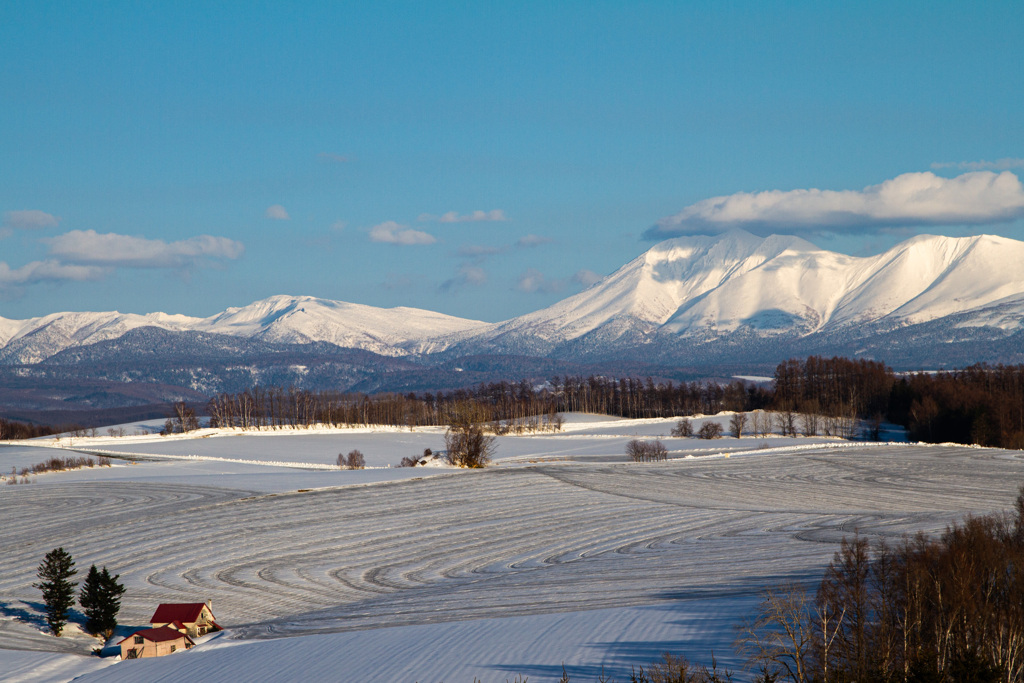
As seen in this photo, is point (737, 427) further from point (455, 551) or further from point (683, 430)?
point (455, 551)

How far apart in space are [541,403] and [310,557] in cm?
14381

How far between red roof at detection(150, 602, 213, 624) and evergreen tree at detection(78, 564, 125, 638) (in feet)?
4.40

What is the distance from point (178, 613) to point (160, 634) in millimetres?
1558

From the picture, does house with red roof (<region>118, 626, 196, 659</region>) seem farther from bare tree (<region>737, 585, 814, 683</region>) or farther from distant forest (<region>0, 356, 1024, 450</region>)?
distant forest (<region>0, 356, 1024, 450</region>)

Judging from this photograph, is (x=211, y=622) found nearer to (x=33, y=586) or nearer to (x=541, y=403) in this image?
(x=33, y=586)

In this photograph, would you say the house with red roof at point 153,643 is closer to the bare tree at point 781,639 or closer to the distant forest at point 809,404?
the bare tree at point 781,639

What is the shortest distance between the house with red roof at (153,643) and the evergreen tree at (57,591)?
12.0 feet

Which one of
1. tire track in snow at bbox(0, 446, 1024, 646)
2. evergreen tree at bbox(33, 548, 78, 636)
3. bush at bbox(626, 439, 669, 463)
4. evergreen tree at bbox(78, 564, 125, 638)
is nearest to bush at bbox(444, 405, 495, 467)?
tire track in snow at bbox(0, 446, 1024, 646)

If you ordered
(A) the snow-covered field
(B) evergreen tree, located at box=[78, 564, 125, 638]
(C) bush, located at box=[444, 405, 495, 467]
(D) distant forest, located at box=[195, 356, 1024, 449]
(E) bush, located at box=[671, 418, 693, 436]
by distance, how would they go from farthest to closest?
(E) bush, located at box=[671, 418, 693, 436] < (D) distant forest, located at box=[195, 356, 1024, 449] < (C) bush, located at box=[444, 405, 495, 467] < (B) evergreen tree, located at box=[78, 564, 125, 638] < (A) the snow-covered field

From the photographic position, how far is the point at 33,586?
33.6 metres

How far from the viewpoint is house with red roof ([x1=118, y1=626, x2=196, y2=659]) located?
91.6 ft

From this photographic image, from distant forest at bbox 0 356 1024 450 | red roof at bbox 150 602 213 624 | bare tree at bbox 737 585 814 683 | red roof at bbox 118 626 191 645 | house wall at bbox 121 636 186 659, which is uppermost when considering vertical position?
distant forest at bbox 0 356 1024 450

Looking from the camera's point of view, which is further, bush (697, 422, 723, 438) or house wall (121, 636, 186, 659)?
bush (697, 422, 723, 438)

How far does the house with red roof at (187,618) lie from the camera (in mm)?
29156
